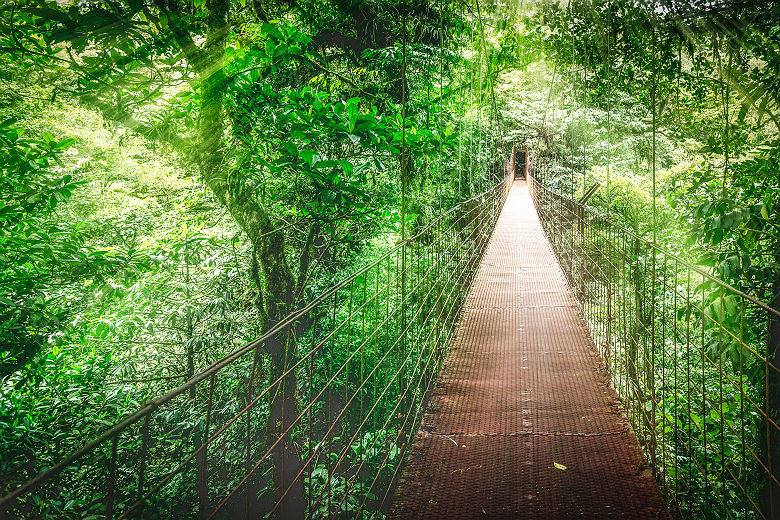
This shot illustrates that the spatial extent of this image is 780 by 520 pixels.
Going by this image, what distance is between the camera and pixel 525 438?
1988 millimetres

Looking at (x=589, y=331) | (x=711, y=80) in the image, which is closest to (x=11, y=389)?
(x=589, y=331)

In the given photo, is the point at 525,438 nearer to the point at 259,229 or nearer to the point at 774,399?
the point at 774,399

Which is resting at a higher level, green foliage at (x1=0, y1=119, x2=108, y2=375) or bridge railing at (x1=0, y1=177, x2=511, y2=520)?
green foliage at (x1=0, y1=119, x2=108, y2=375)

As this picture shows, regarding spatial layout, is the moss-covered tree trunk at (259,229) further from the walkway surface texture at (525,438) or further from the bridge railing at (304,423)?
the walkway surface texture at (525,438)

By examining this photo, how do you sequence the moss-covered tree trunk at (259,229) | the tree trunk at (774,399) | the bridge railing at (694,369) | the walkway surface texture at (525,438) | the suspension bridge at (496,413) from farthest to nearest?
the moss-covered tree trunk at (259,229) < the tree trunk at (774,399) < the walkway surface texture at (525,438) < the bridge railing at (694,369) < the suspension bridge at (496,413)

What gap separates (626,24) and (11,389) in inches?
197

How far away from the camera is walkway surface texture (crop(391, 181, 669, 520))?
5.28ft

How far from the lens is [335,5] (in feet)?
14.5

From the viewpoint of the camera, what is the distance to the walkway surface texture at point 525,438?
161cm

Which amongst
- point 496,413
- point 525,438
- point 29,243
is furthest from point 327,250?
point 525,438

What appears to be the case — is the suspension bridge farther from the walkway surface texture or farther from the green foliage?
the green foliage

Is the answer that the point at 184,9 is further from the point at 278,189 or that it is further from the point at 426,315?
the point at 426,315

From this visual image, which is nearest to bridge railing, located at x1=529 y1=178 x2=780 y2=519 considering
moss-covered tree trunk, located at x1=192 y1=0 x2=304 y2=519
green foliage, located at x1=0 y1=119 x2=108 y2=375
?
moss-covered tree trunk, located at x1=192 y1=0 x2=304 y2=519

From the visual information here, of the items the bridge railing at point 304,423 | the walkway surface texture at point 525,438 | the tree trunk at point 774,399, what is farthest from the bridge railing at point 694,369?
the bridge railing at point 304,423
